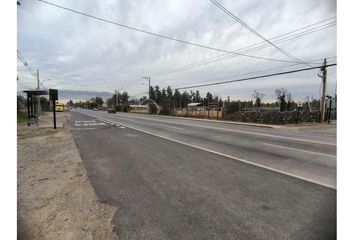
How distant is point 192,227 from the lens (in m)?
3.71

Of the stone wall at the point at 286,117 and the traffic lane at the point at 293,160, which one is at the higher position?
the stone wall at the point at 286,117

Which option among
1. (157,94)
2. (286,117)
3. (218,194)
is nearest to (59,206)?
(218,194)

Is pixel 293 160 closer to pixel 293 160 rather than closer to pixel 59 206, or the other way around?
pixel 293 160

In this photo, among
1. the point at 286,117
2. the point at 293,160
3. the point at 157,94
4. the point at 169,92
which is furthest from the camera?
the point at 157,94

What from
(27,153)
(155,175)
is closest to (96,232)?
(155,175)

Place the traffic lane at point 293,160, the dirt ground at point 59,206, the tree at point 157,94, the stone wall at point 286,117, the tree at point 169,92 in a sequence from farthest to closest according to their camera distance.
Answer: the tree at point 169,92
the tree at point 157,94
the stone wall at point 286,117
the traffic lane at point 293,160
the dirt ground at point 59,206

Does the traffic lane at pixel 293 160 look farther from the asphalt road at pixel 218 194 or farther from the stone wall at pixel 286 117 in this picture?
the stone wall at pixel 286 117

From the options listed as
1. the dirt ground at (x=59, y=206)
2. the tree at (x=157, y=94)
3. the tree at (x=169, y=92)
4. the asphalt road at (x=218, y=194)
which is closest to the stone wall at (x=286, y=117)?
the asphalt road at (x=218, y=194)

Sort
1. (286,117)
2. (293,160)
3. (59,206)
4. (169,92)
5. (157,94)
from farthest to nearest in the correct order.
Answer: (157,94)
(169,92)
(286,117)
(293,160)
(59,206)

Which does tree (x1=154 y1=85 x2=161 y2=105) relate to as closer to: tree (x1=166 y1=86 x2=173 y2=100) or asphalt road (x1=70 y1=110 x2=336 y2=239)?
tree (x1=166 y1=86 x2=173 y2=100)

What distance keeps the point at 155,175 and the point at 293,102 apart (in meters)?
54.1

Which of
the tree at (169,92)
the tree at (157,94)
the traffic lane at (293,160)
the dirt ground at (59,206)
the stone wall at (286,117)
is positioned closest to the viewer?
the dirt ground at (59,206)

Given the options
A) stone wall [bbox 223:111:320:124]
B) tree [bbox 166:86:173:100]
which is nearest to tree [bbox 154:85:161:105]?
tree [bbox 166:86:173:100]
